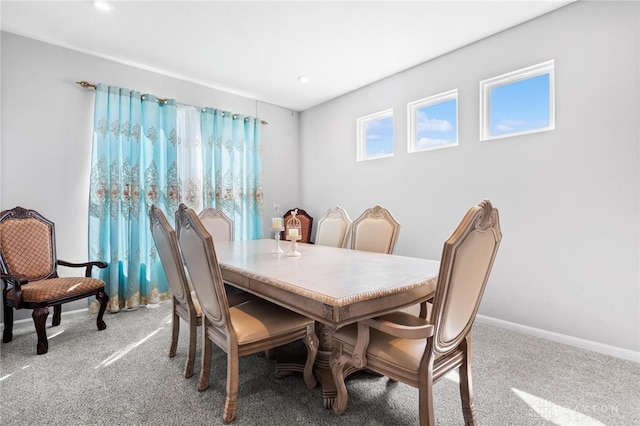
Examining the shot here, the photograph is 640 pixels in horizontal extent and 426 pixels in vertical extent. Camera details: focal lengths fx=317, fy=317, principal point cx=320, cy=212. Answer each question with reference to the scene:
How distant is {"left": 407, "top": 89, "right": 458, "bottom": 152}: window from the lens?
3.40 m

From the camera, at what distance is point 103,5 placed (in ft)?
8.14

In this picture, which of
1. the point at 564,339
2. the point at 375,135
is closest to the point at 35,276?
the point at 375,135

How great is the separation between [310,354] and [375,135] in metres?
3.18

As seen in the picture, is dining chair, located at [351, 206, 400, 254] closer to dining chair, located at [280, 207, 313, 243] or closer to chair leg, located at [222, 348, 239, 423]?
chair leg, located at [222, 348, 239, 423]

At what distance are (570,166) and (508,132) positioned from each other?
617 mm

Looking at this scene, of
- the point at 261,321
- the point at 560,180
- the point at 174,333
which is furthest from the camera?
the point at 560,180

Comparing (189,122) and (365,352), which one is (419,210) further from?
(189,122)

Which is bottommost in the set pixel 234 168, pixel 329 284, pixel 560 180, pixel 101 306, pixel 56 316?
pixel 56 316

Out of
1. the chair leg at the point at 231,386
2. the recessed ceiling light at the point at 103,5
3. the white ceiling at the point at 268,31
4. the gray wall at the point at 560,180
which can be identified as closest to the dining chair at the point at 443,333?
the chair leg at the point at 231,386

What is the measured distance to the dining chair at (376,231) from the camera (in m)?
2.62

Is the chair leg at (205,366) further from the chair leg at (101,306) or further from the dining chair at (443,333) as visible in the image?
the chair leg at (101,306)

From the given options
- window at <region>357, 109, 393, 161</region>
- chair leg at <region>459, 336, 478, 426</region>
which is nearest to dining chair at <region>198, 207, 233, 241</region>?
window at <region>357, 109, 393, 161</region>

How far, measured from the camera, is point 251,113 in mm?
4633

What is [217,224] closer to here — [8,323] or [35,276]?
[35,276]
